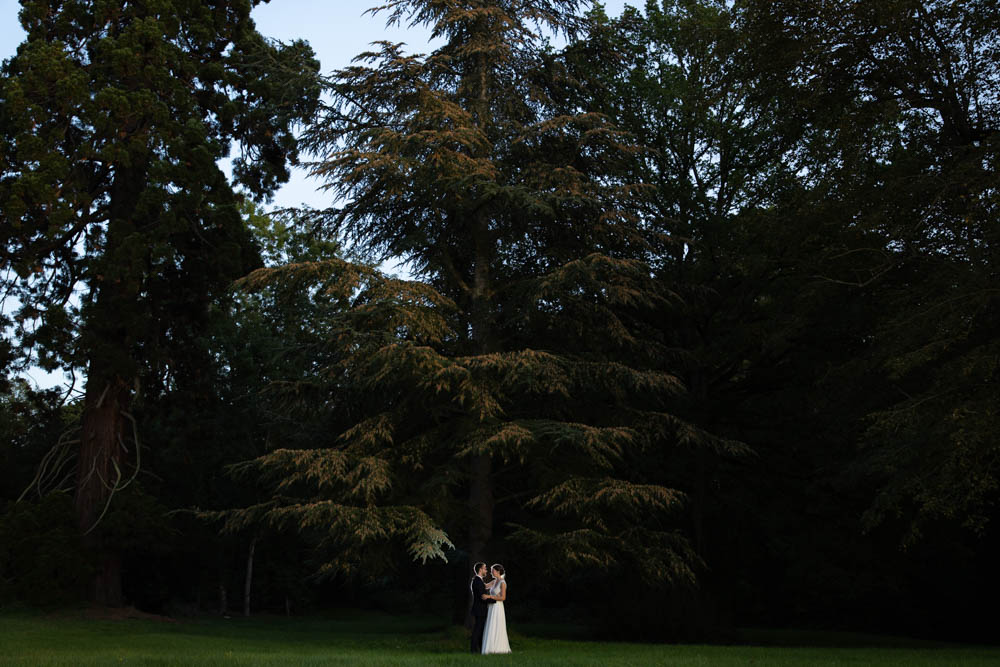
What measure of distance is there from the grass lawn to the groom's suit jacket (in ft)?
2.35

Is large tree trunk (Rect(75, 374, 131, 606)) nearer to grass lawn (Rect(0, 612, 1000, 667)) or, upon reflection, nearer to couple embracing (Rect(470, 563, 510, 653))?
grass lawn (Rect(0, 612, 1000, 667))

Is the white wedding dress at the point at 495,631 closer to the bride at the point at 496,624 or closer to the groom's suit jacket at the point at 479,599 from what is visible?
the bride at the point at 496,624

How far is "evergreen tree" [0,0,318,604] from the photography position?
2195 cm

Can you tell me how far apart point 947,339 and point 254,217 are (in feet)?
87.1

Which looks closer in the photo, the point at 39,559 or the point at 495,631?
the point at 495,631

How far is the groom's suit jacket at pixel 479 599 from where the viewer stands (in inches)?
600

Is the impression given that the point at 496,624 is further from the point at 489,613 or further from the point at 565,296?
the point at 565,296

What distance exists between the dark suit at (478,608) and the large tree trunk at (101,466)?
1162cm

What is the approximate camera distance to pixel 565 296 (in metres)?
19.0

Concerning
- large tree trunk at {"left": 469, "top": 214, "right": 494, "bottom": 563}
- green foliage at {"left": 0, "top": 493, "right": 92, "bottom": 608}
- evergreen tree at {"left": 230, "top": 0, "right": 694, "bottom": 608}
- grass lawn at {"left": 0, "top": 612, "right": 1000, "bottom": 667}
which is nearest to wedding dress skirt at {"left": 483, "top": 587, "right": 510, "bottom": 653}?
grass lawn at {"left": 0, "top": 612, "right": 1000, "bottom": 667}

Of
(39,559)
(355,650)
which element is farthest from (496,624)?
(39,559)

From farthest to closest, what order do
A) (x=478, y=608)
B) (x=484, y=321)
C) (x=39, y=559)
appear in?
1. (x=39, y=559)
2. (x=484, y=321)
3. (x=478, y=608)

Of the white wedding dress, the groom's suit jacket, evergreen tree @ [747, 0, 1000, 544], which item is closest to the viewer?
evergreen tree @ [747, 0, 1000, 544]

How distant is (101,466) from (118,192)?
7.22 meters
